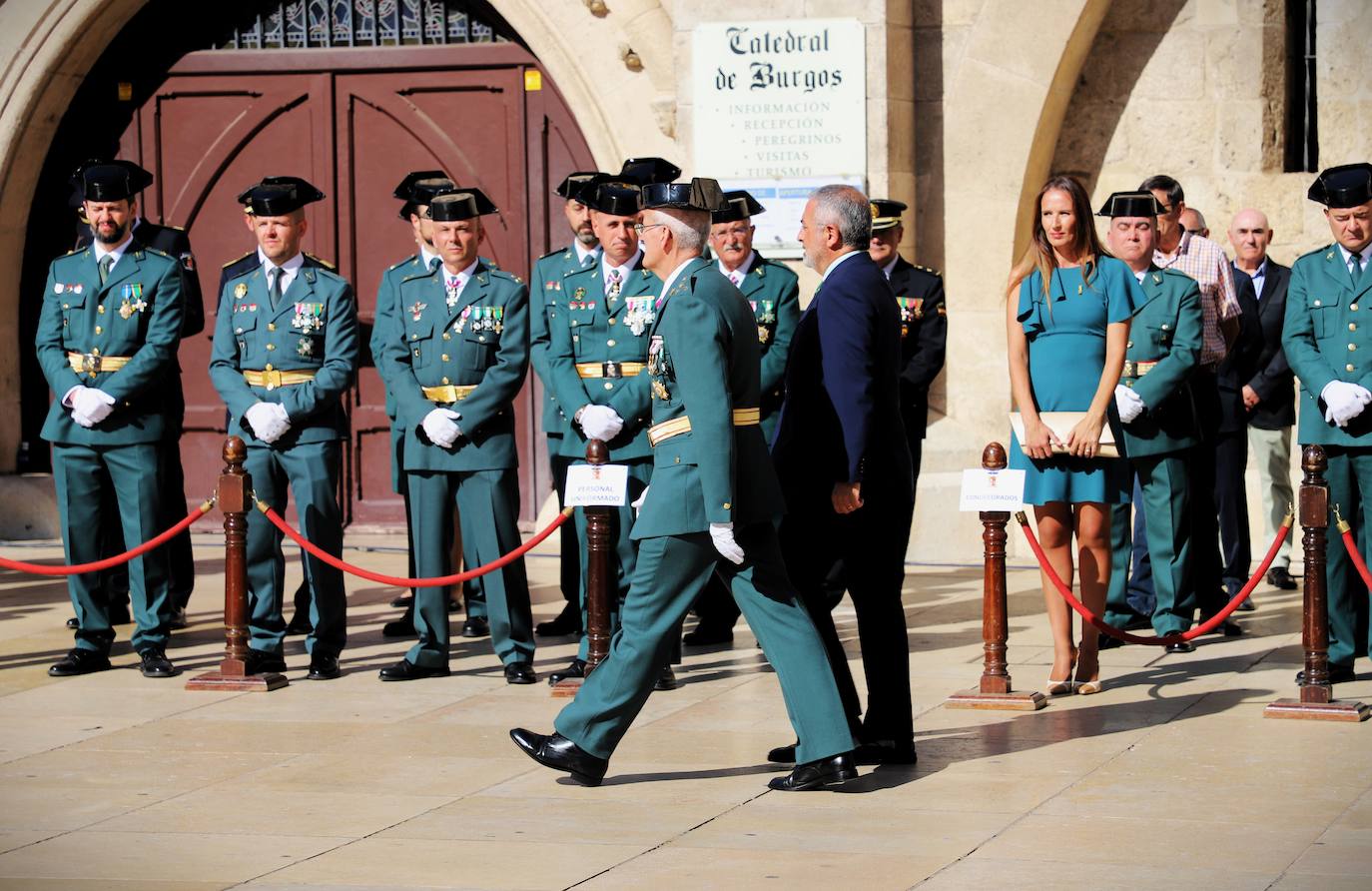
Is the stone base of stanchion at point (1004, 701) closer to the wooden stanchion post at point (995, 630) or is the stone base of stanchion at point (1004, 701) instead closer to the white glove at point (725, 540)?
the wooden stanchion post at point (995, 630)

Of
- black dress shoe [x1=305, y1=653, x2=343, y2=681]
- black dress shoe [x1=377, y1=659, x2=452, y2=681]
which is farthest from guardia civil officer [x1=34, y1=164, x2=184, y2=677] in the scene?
black dress shoe [x1=377, y1=659, x2=452, y2=681]

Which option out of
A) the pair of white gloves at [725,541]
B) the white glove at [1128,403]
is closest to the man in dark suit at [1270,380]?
the white glove at [1128,403]

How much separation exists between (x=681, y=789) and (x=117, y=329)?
3.58m

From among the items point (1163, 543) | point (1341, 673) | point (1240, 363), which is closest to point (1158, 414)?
point (1163, 543)

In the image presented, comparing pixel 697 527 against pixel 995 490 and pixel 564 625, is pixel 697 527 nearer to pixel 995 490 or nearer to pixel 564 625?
pixel 995 490

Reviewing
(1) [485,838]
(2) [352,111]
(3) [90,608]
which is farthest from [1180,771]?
(2) [352,111]

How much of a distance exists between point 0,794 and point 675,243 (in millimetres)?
2487

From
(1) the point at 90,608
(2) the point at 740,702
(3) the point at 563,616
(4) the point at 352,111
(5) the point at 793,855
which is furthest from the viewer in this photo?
(4) the point at 352,111

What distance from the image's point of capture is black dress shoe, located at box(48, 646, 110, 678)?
855cm

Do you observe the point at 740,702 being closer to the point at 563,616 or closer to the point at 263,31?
the point at 563,616

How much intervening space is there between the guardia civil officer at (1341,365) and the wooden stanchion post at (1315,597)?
61cm

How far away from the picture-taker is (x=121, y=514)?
8.87 m

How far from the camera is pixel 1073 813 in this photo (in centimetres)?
588

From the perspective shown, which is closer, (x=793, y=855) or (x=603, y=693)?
(x=793, y=855)
